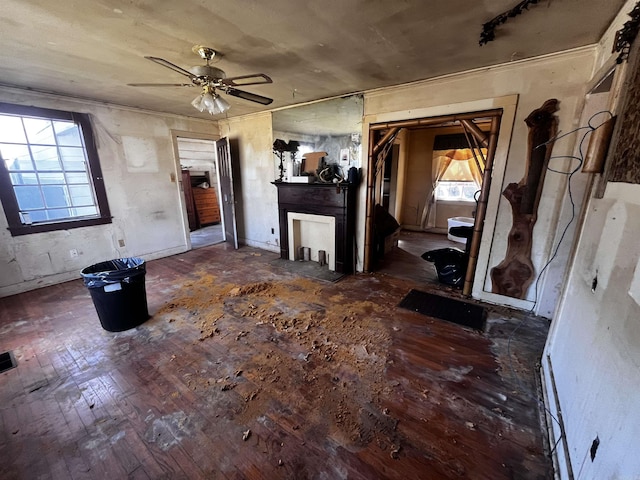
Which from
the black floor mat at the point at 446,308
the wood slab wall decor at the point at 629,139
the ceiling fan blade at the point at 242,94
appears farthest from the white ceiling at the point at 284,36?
the black floor mat at the point at 446,308

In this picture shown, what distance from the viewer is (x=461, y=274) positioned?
315cm

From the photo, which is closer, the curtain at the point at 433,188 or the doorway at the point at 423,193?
the doorway at the point at 423,193

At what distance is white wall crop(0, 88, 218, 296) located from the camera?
321cm

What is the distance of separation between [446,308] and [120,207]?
4850mm

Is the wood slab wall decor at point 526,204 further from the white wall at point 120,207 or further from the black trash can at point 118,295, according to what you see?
the white wall at point 120,207

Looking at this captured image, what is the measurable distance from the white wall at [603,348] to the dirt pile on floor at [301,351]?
0.84 m

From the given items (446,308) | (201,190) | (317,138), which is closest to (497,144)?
(446,308)

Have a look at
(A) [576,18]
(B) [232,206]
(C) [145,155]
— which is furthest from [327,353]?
(C) [145,155]

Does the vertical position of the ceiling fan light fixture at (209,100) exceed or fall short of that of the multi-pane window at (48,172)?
it exceeds it

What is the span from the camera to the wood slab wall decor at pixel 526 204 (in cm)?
230

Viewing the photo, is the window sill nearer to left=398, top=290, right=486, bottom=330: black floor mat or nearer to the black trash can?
the black trash can

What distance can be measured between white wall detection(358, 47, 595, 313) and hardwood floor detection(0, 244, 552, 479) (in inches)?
27.1

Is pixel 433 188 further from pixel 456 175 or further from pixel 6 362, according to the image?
pixel 6 362

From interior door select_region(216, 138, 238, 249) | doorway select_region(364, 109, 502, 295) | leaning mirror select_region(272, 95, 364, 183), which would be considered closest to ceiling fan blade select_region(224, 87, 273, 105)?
leaning mirror select_region(272, 95, 364, 183)
